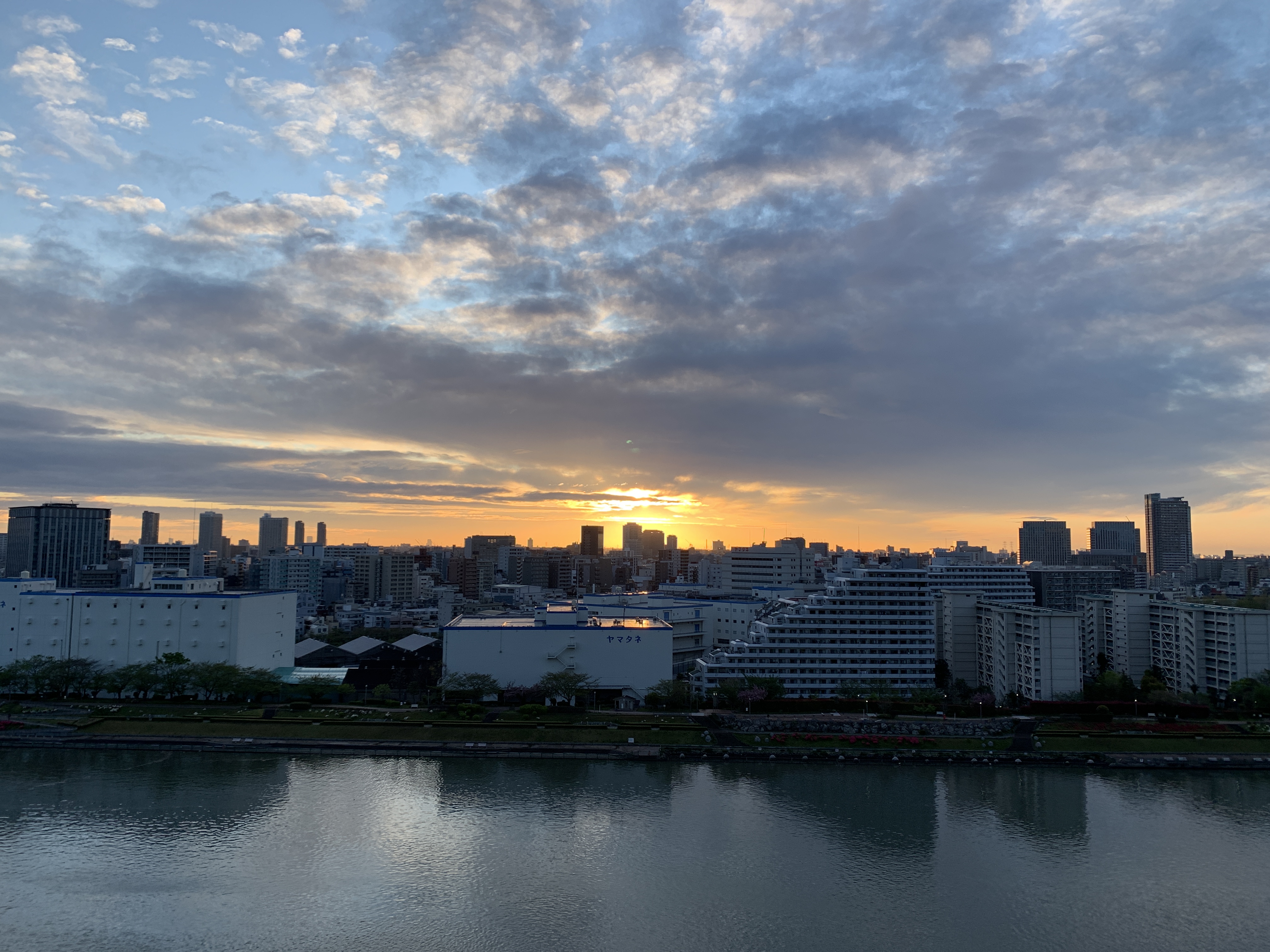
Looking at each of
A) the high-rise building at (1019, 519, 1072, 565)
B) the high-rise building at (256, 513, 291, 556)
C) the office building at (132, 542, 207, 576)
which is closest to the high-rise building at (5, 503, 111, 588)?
the office building at (132, 542, 207, 576)

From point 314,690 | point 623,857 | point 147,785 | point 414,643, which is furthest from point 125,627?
point 623,857

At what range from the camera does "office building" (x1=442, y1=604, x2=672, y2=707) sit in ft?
113

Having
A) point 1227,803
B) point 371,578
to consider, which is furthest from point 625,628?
point 371,578

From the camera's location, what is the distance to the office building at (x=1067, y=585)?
65.4m

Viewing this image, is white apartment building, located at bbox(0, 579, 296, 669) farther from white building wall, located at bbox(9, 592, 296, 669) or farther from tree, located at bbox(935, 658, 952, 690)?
tree, located at bbox(935, 658, 952, 690)

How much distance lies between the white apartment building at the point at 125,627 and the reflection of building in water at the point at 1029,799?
2980cm

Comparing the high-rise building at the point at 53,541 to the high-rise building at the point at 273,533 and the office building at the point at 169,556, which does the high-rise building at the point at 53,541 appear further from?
the high-rise building at the point at 273,533

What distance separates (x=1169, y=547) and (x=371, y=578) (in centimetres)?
11630

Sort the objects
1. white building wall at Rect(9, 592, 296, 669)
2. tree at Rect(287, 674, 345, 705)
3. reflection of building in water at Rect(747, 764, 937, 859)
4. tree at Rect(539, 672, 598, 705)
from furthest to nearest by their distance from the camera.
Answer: white building wall at Rect(9, 592, 296, 669)
tree at Rect(287, 674, 345, 705)
tree at Rect(539, 672, 598, 705)
reflection of building in water at Rect(747, 764, 937, 859)

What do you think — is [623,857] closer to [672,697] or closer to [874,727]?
[672,697]

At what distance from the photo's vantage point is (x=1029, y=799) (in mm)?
23797

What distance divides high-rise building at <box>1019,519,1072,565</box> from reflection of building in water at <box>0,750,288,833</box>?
112864mm

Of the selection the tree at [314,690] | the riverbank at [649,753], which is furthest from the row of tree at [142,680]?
the riverbank at [649,753]

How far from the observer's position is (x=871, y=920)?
15.5 metres
